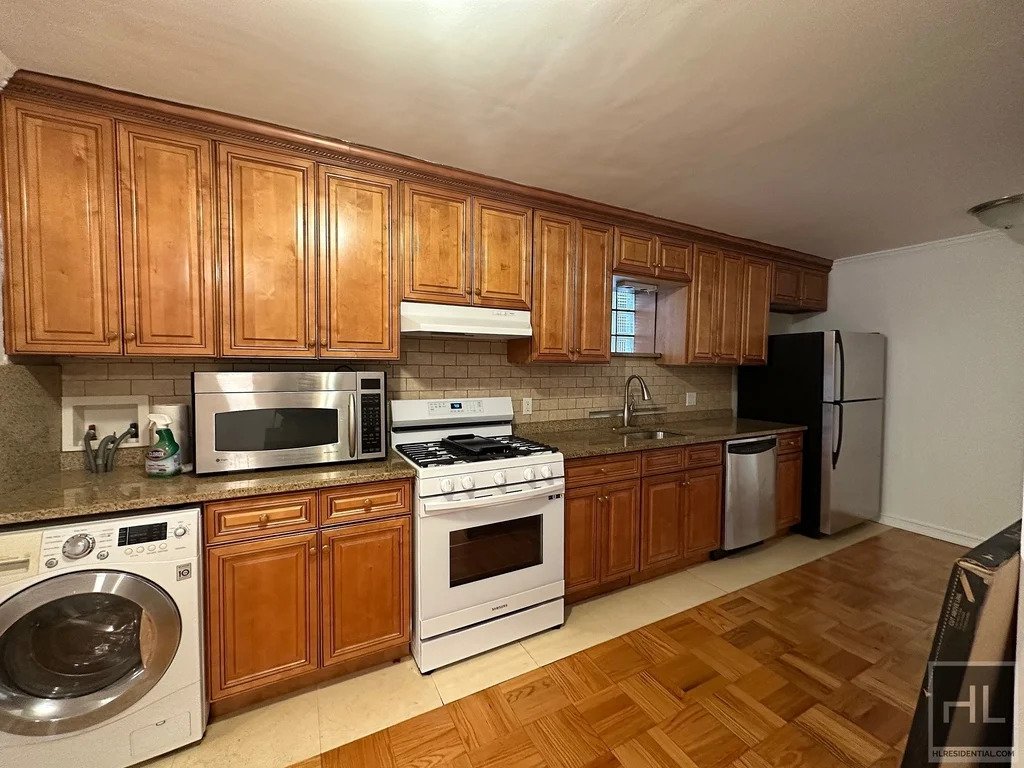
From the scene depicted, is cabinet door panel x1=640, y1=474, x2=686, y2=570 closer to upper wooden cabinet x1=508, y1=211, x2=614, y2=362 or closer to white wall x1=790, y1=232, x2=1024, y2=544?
upper wooden cabinet x1=508, y1=211, x2=614, y2=362

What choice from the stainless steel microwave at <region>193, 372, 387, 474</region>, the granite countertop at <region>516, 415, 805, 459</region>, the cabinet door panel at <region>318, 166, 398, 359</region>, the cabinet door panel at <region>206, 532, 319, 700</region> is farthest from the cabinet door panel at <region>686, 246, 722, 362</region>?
the cabinet door panel at <region>206, 532, 319, 700</region>

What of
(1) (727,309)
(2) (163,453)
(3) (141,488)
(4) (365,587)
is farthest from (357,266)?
(1) (727,309)

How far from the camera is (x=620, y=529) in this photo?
2.67 metres

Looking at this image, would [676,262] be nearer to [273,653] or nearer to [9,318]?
[273,653]

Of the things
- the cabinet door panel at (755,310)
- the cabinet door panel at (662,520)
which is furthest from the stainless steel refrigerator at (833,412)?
the cabinet door panel at (662,520)

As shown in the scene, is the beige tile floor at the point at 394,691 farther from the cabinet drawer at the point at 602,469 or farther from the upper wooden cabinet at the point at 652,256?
the upper wooden cabinet at the point at 652,256

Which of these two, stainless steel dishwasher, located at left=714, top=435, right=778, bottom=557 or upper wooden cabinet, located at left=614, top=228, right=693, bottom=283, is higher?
upper wooden cabinet, located at left=614, top=228, right=693, bottom=283

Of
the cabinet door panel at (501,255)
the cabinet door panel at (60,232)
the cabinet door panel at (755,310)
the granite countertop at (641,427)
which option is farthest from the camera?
the cabinet door panel at (755,310)

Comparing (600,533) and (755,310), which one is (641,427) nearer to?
(600,533)

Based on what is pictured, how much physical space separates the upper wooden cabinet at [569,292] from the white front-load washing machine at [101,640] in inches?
76.9

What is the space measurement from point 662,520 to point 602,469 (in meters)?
0.67

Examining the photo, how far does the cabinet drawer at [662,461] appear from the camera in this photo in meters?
2.75

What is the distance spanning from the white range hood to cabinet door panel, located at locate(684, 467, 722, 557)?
159cm

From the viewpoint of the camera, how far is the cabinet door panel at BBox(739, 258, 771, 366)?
359 cm
